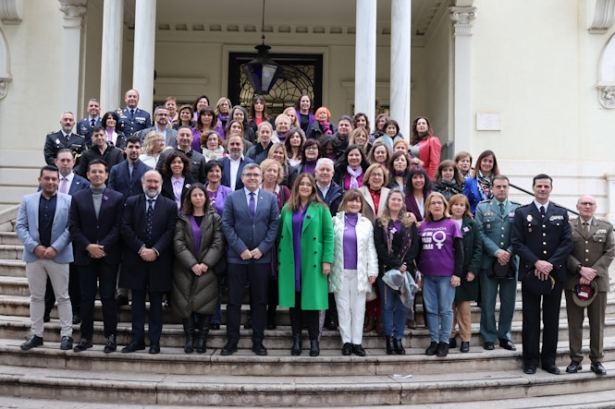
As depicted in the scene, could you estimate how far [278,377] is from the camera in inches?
238

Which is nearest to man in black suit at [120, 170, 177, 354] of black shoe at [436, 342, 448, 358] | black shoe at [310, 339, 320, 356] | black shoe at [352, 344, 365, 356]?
black shoe at [310, 339, 320, 356]

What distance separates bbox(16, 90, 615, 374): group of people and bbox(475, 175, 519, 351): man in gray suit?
15 millimetres

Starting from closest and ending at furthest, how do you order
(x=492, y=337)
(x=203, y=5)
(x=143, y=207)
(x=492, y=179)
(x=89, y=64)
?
(x=143, y=207) < (x=492, y=337) < (x=492, y=179) < (x=89, y=64) < (x=203, y=5)

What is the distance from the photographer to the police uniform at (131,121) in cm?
884

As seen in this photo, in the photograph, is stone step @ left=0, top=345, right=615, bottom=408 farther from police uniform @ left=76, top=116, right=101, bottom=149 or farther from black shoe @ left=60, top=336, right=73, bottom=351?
police uniform @ left=76, top=116, right=101, bottom=149

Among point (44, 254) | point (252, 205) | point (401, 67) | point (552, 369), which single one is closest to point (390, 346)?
point (552, 369)

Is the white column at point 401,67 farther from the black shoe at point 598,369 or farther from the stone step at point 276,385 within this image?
the stone step at point 276,385

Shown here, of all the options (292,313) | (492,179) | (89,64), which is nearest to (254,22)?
(89,64)

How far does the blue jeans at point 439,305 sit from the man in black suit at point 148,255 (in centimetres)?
276

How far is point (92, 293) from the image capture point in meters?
6.27

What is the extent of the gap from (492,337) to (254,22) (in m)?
10.4

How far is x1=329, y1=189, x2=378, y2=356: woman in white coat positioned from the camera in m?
6.33

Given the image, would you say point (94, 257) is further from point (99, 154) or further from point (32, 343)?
point (99, 154)

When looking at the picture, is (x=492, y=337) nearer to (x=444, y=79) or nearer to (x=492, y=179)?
(x=492, y=179)
